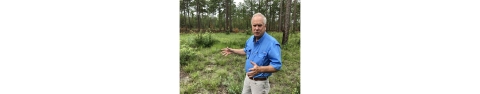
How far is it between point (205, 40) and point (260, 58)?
85 cm

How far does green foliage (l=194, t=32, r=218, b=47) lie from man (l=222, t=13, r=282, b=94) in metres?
0.52

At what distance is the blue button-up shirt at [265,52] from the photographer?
217cm

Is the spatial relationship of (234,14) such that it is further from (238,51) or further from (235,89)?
(235,89)

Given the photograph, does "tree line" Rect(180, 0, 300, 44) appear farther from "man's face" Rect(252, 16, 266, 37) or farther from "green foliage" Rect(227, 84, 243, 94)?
"green foliage" Rect(227, 84, 243, 94)

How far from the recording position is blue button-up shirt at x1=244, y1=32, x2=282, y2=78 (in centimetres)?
217

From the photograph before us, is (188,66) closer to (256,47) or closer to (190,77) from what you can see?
(190,77)

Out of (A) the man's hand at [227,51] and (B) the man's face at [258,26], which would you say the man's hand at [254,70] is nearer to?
(B) the man's face at [258,26]

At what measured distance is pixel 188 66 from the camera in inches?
107

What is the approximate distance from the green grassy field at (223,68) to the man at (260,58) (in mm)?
211

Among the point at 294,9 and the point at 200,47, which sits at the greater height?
the point at 294,9

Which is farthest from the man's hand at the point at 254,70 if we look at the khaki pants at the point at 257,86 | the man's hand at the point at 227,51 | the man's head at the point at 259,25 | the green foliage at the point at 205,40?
the green foliage at the point at 205,40

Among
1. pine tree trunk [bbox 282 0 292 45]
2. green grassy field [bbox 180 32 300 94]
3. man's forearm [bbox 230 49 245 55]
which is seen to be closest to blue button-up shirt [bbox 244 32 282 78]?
man's forearm [bbox 230 49 245 55]

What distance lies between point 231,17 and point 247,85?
0.79m

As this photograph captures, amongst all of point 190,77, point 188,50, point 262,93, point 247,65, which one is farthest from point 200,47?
point 262,93
